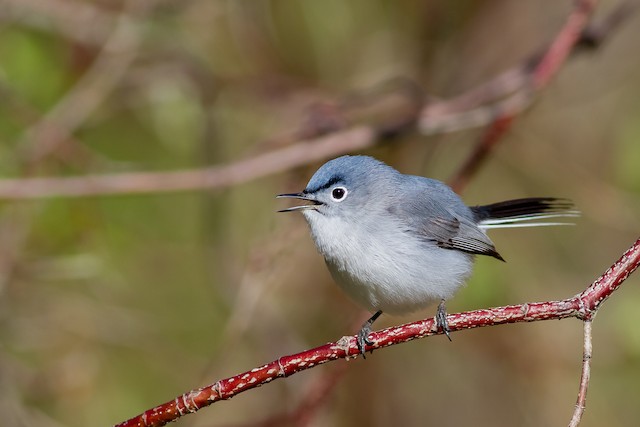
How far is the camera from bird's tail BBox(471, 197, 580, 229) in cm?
314

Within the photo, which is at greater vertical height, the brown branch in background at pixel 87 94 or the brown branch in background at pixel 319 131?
the brown branch in background at pixel 87 94

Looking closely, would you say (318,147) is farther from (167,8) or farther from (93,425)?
(93,425)

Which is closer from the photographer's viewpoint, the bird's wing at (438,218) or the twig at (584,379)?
the twig at (584,379)

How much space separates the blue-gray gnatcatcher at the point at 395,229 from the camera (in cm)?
274

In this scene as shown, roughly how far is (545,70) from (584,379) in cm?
198

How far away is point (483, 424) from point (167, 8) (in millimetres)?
2771

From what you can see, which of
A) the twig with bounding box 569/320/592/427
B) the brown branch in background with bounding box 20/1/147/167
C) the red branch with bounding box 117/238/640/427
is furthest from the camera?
the brown branch in background with bounding box 20/1/147/167

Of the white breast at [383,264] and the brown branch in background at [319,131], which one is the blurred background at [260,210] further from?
the white breast at [383,264]

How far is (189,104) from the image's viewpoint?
4.16m

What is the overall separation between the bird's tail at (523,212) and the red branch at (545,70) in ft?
0.58

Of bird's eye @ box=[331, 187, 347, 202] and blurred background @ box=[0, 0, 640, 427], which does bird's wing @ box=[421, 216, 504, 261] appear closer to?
bird's eye @ box=[331, 187, 347, 202]

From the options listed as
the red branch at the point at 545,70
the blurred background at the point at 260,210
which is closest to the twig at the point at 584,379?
the red branch at the point at 545,70

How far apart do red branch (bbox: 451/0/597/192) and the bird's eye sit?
21.8 inches

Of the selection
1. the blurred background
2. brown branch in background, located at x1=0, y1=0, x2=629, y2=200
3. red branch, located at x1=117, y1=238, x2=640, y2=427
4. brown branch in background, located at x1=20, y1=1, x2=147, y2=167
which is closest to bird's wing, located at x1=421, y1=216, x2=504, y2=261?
brown branch in background, located at x1=0, y1=0, x2=629, y2=200
